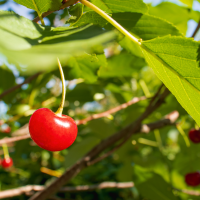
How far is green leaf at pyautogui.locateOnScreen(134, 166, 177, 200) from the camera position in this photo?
1179mm

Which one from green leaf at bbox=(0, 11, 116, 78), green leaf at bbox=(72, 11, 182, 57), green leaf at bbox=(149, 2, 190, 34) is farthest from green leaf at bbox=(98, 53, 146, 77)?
green leaf at bbox=(0, 11, 116, 78)

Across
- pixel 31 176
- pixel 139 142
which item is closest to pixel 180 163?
pixel 139 142

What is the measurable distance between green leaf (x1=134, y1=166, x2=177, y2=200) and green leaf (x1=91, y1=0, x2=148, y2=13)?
85 cm

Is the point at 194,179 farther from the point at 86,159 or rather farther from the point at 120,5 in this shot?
the point at 120,5

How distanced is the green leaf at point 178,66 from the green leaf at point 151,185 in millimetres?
745

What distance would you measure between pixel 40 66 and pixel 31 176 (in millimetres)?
2025

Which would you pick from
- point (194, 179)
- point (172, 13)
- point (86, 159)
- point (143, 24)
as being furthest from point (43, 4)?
point (194, 179)

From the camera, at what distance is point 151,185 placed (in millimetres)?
1186

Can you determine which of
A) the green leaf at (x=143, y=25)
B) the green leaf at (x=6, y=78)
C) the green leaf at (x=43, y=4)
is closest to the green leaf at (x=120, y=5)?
the green leaf at (x=143, y=25)

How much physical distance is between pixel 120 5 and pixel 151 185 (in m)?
0.95

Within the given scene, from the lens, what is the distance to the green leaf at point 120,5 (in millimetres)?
610

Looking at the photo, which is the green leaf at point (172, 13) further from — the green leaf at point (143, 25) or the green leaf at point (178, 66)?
the green leaf at point (178, 66)

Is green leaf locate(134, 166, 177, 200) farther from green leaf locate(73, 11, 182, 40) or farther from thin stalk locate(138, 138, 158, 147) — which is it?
green leaf locate(73, 11, 182, 40)

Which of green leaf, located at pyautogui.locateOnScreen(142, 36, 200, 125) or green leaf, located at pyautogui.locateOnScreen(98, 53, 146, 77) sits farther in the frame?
green leaf, located at pyautogui.locateOnScreen(98, 53, 146, 77)
